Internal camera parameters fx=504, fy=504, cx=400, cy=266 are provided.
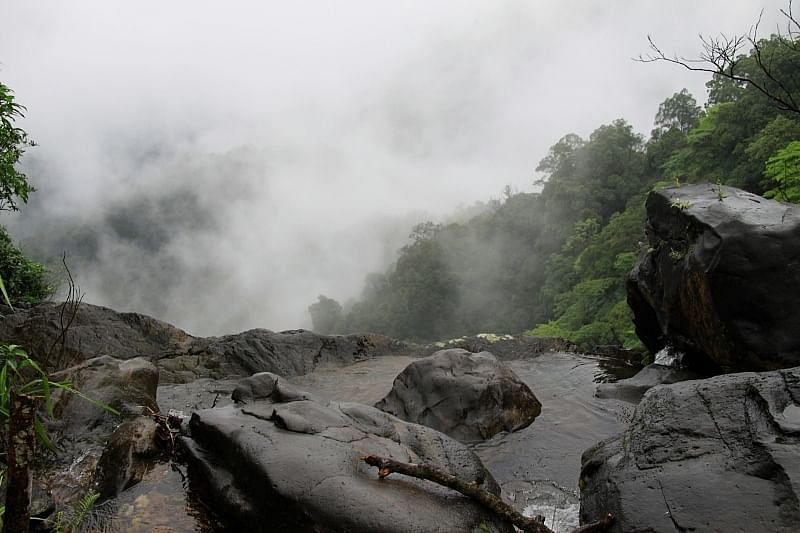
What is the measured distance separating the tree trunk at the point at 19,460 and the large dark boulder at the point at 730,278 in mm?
9275

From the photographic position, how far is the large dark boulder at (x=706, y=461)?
12.0ft

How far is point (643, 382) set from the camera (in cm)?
1038

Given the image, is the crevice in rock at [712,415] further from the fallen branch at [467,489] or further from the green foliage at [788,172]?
the green foliage at [788,172]

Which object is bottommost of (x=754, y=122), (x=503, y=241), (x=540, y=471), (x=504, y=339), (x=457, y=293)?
(x=540, y=471)

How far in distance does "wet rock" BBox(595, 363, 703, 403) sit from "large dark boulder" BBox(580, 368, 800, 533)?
504 cm

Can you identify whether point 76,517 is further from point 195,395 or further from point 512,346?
point 512,346

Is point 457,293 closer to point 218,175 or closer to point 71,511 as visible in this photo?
Result: point 71,511

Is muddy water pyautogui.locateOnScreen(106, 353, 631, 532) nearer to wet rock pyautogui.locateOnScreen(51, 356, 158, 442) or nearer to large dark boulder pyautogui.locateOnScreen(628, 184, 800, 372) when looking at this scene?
wet rock pyautogui.locateOnScreen(51, 356, 158, 442)

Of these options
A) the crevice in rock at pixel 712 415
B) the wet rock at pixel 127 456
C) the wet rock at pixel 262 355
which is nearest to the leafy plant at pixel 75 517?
the wet rock at pixel 127 456

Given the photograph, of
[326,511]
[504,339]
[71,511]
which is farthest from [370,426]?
[504,339]

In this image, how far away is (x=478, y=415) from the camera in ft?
26.0

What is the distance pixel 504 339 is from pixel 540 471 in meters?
11.0

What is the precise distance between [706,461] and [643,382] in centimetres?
675

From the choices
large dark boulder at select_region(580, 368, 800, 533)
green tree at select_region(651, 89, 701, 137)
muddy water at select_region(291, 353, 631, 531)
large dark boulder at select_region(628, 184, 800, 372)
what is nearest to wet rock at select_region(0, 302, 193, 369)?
muddy water at select_region(291, 353, 631, 531)
